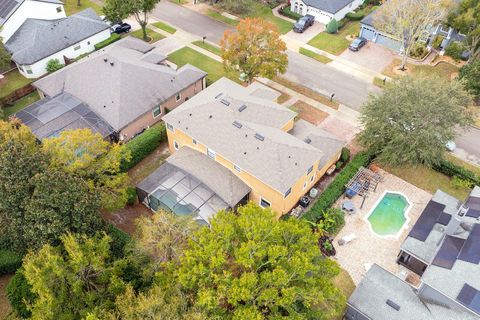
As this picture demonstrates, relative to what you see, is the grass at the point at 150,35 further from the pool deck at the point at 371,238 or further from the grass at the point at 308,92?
the pool deck at the point at 371,238

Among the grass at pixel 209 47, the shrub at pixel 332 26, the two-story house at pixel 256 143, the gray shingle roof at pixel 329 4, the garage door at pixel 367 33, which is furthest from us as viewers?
the gray shingle roof at pixel 329 4

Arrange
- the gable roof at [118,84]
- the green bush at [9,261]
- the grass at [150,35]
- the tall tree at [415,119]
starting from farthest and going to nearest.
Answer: the grass at [150,35]
the gable roof at [118,84]
the tall tree at [415,119]
the green bush at [9,261]

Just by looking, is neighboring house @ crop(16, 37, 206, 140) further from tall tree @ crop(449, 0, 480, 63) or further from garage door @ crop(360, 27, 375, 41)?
tall tree @ crop(449, 0, 480, 63)

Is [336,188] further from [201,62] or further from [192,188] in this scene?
[201,62]

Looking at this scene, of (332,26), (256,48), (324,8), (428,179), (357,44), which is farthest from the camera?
(324,8)

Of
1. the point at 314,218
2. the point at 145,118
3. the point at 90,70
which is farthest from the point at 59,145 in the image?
the point at 314,218

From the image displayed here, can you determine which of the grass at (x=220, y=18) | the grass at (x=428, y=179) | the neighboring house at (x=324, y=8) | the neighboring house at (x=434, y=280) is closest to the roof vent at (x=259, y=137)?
the neighboring house at (x=434, y=280)

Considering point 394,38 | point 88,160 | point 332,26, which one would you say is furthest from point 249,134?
point 332,26
